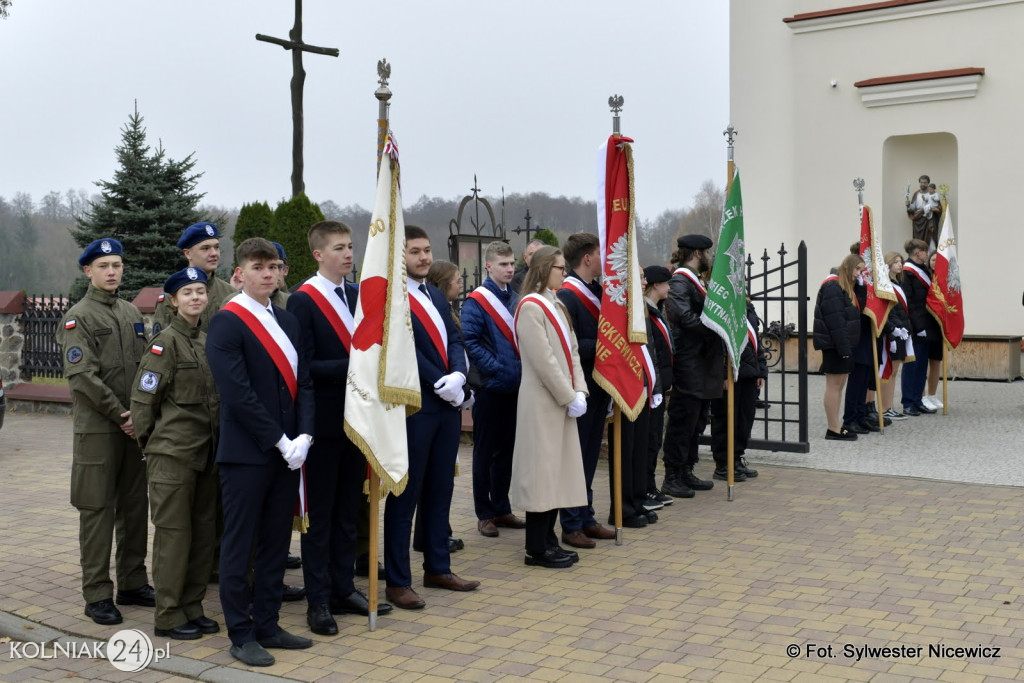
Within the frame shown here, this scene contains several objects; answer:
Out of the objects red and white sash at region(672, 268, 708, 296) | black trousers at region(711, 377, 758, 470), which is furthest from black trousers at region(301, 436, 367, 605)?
black trousers at region(711, 377, 758, 470)

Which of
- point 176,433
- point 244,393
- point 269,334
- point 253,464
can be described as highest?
point 269,334

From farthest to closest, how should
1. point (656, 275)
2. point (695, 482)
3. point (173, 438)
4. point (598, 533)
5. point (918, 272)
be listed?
point (918, 272)
point (695, 482)
point (656, 275)
point (598, 533)
point (173, 438)

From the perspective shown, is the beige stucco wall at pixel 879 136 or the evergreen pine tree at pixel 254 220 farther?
the evergreen pine tree at pixel 254 220

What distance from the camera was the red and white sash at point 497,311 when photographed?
24.7 ft

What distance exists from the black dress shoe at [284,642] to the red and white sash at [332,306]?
55.2 inches

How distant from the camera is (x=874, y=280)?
11977mm

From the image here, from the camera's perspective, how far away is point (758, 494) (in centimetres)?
880

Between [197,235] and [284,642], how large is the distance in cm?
224

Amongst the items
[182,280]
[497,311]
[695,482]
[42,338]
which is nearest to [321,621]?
[182,280]

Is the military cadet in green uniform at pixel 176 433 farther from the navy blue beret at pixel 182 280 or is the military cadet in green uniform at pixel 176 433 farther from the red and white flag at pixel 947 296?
the red and white flag at pixel 947 296

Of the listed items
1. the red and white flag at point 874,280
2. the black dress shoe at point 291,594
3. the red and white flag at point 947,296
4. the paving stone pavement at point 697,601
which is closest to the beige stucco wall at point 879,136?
the red and white flag at point 947,296

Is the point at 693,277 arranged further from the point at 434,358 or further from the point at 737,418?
the point at 434,358

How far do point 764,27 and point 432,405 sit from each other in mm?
17535

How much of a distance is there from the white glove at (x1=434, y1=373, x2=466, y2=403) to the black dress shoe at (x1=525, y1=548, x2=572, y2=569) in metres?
1.37
